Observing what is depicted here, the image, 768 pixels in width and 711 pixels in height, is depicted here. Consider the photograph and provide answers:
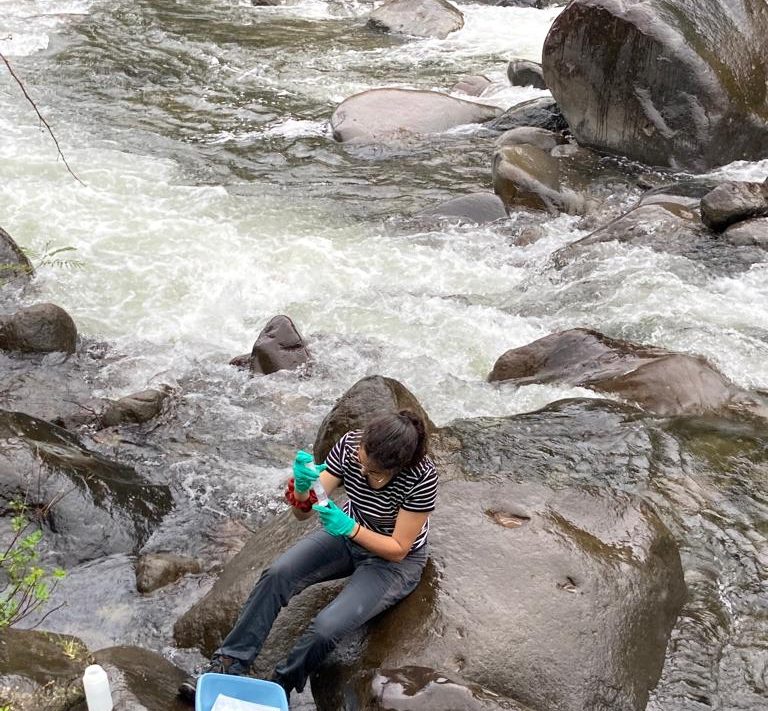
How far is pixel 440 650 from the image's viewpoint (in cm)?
430

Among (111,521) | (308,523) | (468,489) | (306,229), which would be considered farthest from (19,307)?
(468,489)

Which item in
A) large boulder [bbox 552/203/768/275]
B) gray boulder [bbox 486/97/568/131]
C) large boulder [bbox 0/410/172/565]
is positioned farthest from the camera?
gray boulder [bbox 486/97/568/131]

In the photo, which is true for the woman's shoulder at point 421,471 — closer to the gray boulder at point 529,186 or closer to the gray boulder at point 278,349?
the gray boulder at point 278,349

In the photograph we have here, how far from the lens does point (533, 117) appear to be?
44.2 ft

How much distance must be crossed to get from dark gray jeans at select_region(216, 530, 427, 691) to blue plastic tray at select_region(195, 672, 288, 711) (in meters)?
0.20

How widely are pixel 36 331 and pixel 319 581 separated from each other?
5.06 m

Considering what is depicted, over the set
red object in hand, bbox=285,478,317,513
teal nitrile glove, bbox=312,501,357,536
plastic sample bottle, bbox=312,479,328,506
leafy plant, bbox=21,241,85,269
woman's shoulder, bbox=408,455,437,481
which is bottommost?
leafy plant, bbox=21,241,85,269

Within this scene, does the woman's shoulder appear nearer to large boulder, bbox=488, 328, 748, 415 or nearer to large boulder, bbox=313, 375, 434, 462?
large boulder, bbox=313, 375, 434, 462

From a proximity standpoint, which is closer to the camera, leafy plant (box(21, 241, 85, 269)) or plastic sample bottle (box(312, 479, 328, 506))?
plastic sample bottle (box(312, 479, 328, 506))

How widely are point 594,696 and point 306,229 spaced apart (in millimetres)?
7597

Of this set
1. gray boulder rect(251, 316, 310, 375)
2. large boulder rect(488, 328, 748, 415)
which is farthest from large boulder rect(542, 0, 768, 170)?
gray boulder rect(251, 316, 310, 375)

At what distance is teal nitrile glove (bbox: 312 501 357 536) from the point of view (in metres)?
4.19

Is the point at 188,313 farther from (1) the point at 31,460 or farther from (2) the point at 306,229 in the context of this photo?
(1) the point at 31,460

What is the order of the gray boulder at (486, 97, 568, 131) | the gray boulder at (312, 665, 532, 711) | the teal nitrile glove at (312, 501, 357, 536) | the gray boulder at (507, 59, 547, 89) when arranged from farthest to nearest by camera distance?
the gray boulder at (507, 59, 547, 89) → the gray boulder at (486, 97, 568, 131) → the teal nitrile glove at (312, 501, 357, 536) → the gray boulder at (312, 665, 532, 711)
